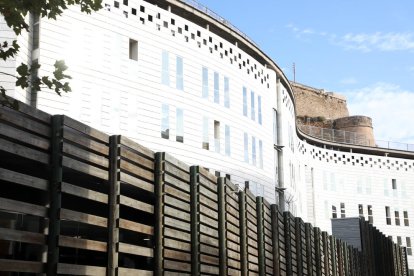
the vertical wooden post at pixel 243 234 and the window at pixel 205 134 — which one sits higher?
the window at pixel 205 134

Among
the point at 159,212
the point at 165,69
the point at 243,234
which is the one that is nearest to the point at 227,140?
the point at 165,69

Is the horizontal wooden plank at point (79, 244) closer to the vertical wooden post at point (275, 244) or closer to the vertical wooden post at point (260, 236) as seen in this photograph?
the vertical wooden post at point (260, 236)

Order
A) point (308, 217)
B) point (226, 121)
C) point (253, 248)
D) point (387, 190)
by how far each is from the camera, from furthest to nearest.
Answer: point (387, 190) < point (308, 217) < point (226, 121) < point (253, 248)

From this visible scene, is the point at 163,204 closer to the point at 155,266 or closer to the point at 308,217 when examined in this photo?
the point at 155,266

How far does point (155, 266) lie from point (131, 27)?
2471 cm

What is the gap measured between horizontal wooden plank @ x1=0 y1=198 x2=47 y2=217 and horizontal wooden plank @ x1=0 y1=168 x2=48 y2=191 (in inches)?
9.1

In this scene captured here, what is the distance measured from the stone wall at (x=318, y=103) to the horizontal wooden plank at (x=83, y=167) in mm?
83802

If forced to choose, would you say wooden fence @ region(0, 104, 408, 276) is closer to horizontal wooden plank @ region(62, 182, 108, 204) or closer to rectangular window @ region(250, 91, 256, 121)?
horizontal wooden plank @ region(62, 182, 108, 204)

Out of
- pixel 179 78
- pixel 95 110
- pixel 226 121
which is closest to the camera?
pixel 95 110

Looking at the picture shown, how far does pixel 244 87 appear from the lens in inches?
1644

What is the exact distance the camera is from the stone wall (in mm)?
93312

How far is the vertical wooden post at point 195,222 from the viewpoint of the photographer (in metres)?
11.5

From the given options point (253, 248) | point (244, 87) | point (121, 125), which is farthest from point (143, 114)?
point (253, 248)

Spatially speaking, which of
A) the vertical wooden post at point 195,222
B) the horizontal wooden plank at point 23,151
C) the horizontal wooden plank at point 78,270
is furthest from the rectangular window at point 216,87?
the horizontal wooden plank at point 23,151
